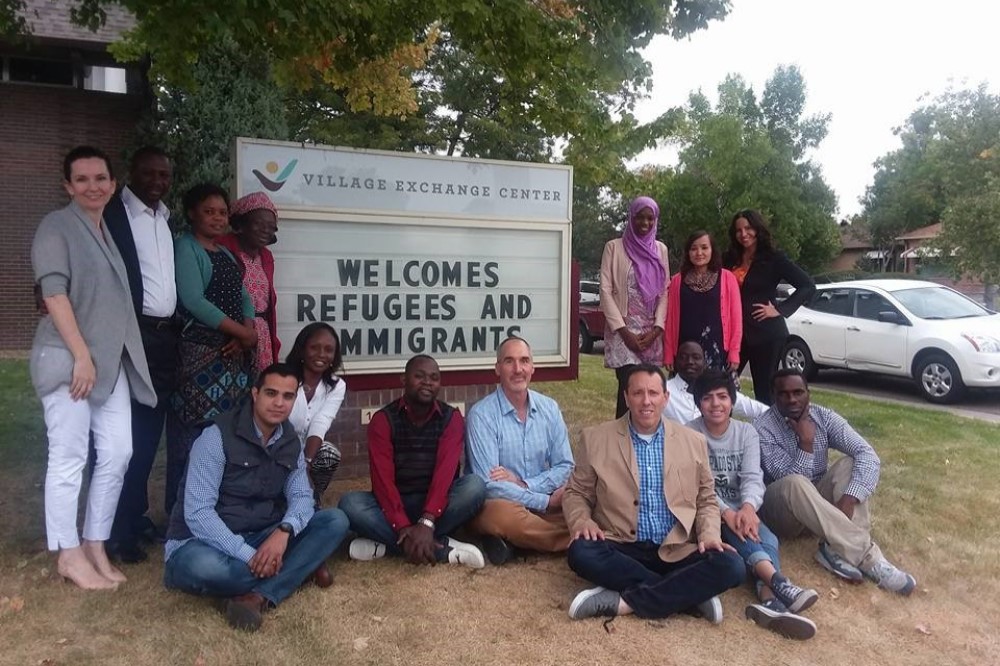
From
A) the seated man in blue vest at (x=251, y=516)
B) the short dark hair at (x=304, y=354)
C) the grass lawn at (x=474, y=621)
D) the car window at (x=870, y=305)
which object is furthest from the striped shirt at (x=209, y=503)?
the car window at (x=870, y=305)

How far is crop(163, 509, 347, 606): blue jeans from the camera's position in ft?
11.3

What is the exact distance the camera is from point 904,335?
34.2ft

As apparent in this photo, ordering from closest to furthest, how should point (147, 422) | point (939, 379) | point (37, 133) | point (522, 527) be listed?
point (147, 422), point (522, 527), point (939, 379), point (37, 133)

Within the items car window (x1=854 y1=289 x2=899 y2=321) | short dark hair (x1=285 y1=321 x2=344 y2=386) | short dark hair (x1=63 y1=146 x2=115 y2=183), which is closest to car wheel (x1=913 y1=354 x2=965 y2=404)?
car window (x1=854 y1=289 x2=899 y2=321)

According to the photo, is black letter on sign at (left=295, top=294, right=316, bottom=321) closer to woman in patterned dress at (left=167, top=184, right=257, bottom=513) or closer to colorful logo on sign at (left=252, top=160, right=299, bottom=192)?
colorful logo on sign at (left=252, top=160, right=299, bottom=192)

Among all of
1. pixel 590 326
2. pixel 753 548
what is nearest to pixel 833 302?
pixel 590 326

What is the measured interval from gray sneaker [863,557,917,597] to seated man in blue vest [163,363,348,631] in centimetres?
263

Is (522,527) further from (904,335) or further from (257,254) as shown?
(904,335)

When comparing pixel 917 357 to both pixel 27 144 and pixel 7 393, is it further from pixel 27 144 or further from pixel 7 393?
pixel 27 144

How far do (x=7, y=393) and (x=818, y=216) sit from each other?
28.6 meters

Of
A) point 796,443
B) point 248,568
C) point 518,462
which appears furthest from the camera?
point 518,462

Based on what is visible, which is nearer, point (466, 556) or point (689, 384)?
point (466, 556)

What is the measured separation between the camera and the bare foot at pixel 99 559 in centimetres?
380

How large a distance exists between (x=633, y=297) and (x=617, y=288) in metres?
0.12
